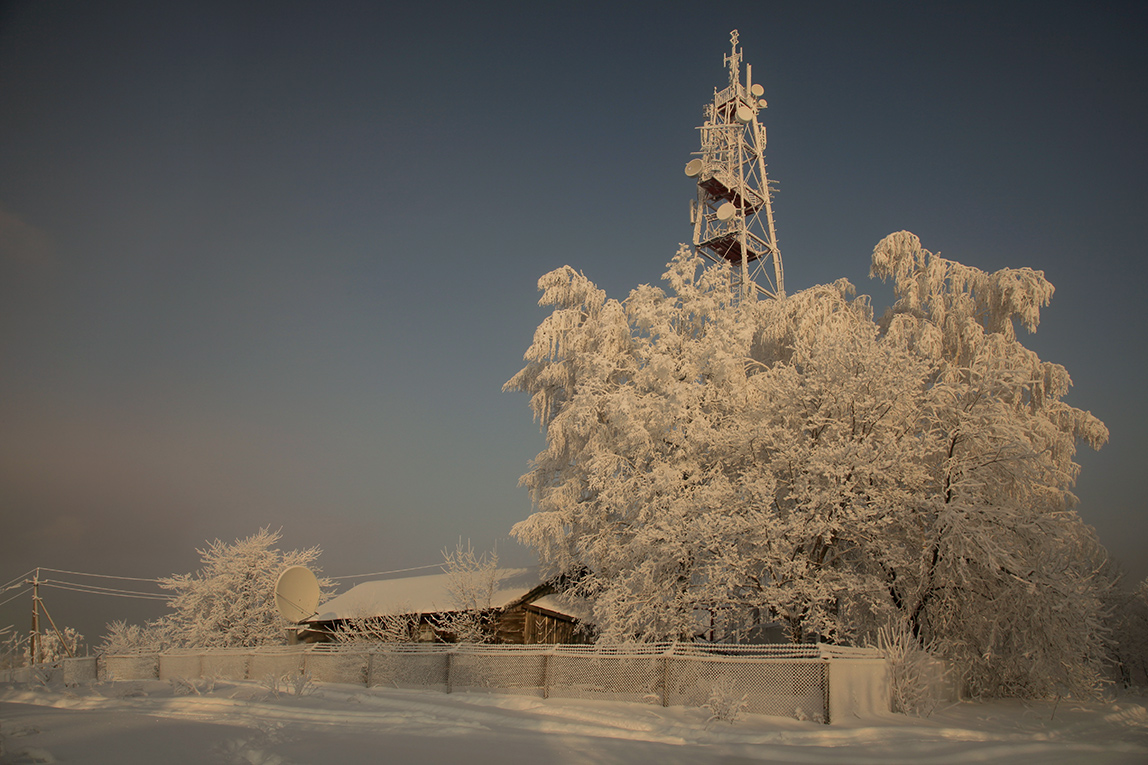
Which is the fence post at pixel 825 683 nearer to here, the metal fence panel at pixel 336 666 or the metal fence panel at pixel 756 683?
the metal fence panel at pixel 756 683

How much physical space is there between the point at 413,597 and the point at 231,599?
9.95 m

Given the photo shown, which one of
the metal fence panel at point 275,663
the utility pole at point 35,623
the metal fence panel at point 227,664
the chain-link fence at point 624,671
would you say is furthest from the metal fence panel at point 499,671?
the utility pole at point 35,623

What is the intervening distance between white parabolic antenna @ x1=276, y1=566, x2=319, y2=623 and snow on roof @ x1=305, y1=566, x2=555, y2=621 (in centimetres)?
105

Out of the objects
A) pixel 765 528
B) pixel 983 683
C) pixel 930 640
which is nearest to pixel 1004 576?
pixel 930 640

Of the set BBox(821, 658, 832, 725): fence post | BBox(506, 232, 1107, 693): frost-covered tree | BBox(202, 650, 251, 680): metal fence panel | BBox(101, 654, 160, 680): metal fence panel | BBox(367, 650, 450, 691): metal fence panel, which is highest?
BBox(506, 232, 1107, 693): frost-covered tree

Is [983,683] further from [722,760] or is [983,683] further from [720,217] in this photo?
[720,217]

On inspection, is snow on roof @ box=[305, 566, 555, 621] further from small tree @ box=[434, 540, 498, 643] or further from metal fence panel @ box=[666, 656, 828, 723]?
metal fence panel @ box=[666, 656, 828, 723]

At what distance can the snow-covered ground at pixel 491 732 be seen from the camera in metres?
6.21

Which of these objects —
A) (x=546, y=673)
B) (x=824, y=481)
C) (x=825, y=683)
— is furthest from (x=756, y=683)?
(x=824, y=481)

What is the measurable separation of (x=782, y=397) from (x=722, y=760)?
10.6 meters

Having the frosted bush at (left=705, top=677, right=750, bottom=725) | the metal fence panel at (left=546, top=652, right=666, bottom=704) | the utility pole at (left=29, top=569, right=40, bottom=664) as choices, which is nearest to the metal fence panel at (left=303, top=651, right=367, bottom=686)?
the metal fence panel at (left=546, top=652, right=666, bottom=704)

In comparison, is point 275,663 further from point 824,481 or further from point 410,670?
point 824,481

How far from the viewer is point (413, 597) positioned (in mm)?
25703

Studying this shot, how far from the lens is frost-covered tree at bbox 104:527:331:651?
28516mm
